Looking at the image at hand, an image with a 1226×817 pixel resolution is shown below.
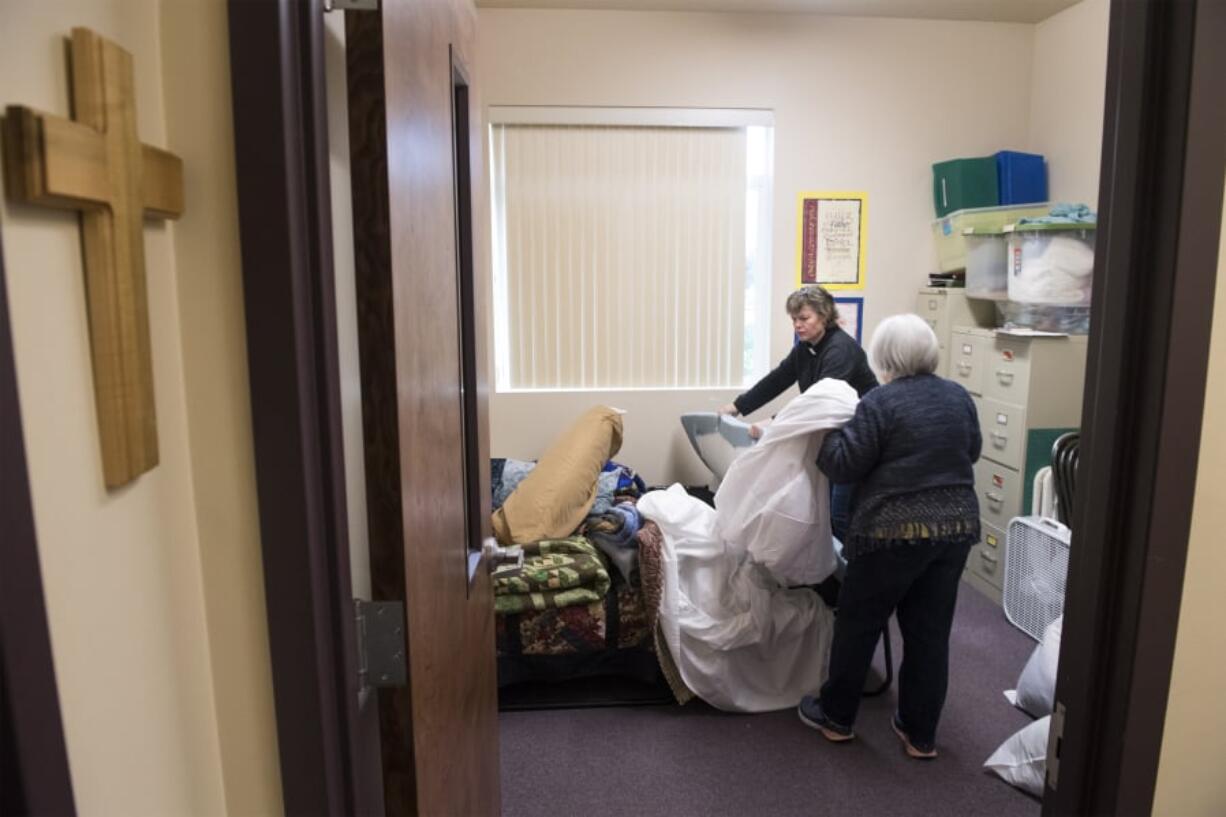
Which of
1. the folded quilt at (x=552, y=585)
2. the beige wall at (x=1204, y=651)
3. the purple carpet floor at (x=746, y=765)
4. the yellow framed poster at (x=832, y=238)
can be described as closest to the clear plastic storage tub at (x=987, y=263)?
the yellow framed poster at (x=832, y=238)

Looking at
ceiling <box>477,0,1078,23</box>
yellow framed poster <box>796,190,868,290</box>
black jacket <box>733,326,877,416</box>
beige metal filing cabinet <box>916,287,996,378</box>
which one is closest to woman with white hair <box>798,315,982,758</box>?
black jacket <box>733,326,877,416</box>

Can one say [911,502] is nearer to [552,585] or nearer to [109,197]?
[552,585]

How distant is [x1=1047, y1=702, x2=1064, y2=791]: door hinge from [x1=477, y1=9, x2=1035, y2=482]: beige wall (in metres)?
3.09

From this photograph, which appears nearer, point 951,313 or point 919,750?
point 919,750

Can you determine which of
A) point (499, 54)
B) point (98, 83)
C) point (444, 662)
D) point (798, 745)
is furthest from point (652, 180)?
point (98, 83)

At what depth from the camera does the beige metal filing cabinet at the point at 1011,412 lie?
131 inches

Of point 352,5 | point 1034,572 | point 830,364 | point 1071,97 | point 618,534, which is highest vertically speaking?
point 1071,97

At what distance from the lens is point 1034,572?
3.12 metres

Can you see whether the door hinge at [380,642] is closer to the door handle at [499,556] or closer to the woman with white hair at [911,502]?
the door handle at [499,556]

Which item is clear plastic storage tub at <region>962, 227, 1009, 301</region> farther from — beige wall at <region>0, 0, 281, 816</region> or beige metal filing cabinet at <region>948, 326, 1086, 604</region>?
beige wall at <region>0, 0, 281, 816</region>

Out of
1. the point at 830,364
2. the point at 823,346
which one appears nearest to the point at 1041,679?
the point at 830,364

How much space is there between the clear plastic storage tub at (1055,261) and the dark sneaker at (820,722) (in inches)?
77.4

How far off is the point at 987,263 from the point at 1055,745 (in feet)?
9.99

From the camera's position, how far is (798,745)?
249cm
